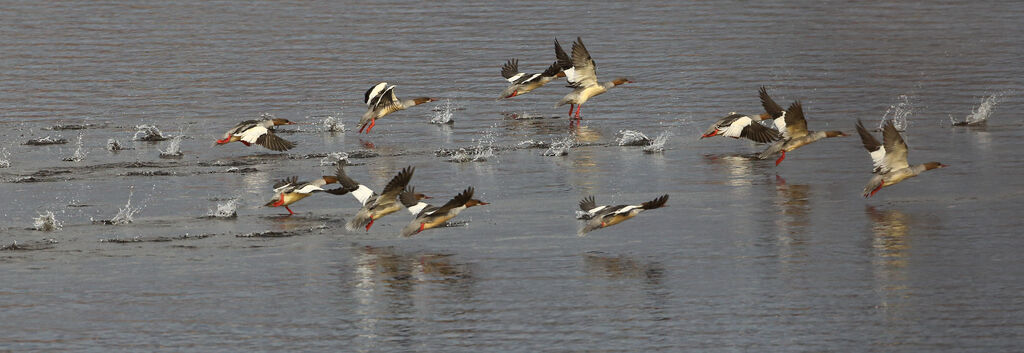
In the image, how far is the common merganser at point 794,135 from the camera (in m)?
20.8

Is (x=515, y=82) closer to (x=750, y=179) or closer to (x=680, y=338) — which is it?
(x=750, y=179)

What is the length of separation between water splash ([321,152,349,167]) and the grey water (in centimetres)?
15

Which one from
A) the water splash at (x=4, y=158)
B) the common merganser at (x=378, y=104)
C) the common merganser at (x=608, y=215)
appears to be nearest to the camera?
the common merganser at (x=608, y=215)

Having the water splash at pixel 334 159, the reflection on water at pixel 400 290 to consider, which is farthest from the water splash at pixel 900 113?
the reflection on water at pixel 400 290

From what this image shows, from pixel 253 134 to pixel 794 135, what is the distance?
7.42 meters

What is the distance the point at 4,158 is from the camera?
2220cm

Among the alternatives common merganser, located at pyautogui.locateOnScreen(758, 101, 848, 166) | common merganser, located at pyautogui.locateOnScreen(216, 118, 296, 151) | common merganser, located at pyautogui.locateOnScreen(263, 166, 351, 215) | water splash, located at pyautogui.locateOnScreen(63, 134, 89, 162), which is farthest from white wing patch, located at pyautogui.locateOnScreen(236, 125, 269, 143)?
common merganser, located at pyautogui.locateOnScreen(758, 101, 848, 166)

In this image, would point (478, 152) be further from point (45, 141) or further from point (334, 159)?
point (45, 141)

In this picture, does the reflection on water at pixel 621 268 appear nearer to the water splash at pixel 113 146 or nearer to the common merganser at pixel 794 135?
the common merganser at pixel 794 135

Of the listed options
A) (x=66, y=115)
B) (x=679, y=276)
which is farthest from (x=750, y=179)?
(x=66, y=115)

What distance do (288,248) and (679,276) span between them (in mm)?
4025

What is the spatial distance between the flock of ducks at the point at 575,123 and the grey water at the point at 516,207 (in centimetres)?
27

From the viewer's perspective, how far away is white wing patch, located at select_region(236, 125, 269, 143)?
72.7 ft

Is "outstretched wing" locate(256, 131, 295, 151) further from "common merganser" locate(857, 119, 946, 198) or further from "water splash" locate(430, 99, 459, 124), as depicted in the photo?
"common merganser" locate(857, 119, 946, 198)
